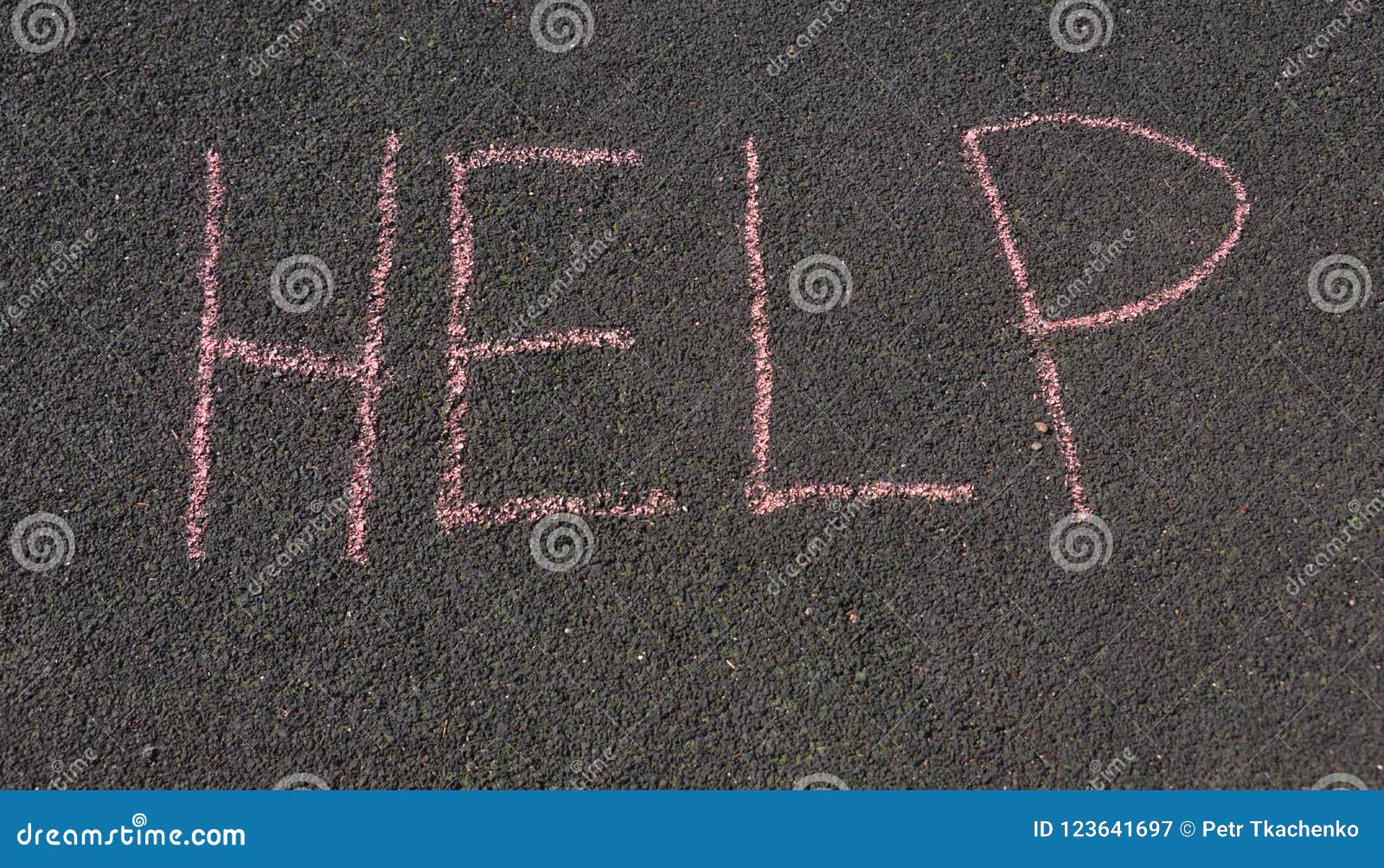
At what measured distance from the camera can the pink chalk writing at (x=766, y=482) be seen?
3180 millimetres

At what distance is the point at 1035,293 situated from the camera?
11.1ft

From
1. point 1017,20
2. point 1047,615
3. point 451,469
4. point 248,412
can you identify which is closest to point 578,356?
point 451,469

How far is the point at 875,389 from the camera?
3.28m

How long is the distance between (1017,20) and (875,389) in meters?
1.57

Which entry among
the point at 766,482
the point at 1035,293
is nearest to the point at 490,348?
the point at 766,482

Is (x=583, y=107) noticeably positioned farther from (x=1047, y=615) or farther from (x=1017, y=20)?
(x=1047, y=615)

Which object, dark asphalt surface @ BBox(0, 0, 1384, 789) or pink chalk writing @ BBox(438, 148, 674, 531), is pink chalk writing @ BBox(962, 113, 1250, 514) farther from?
pink chalk writing @ BBox(438, 148, 674, 531)

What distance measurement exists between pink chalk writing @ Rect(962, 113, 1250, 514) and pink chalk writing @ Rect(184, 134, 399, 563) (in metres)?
2.07

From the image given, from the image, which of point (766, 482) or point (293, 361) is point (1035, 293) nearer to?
point (766, 482)

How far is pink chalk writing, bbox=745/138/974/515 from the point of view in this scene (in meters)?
3.18

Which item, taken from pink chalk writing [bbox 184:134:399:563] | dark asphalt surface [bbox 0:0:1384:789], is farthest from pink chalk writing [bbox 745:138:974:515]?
pink chalk writing [bbox 184:134:399:563]

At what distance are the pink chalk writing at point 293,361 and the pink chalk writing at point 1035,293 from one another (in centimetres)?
207

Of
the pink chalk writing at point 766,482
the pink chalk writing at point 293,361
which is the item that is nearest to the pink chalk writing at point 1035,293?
the pink chalk writing at point 766,482

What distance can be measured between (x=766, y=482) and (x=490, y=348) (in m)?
1.01
